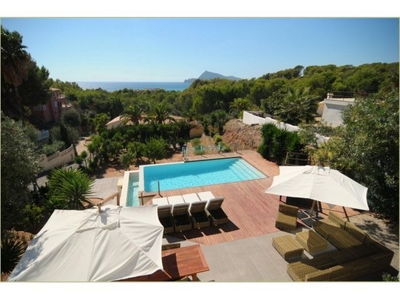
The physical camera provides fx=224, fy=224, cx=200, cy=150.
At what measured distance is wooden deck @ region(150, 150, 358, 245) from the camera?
729cm

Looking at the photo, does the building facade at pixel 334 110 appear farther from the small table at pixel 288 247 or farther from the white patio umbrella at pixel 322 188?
the small table at pixel 288 247

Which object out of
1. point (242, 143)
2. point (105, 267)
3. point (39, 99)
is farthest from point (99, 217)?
point (39, 99)

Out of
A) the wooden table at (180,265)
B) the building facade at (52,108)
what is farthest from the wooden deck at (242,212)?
the building facade at (52,108)

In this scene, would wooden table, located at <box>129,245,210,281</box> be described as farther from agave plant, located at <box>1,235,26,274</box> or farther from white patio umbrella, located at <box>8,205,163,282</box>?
agave plant, located at <box>1,235,26,274</box>

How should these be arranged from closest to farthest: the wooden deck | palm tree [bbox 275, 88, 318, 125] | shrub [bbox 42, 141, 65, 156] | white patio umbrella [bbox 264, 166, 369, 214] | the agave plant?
the agave plant < white patio umbrella [bbox 264, 166, 369, 214] < the wooden deck < palm tree [bbox 275, 88, 318, 125] < shrub [bbox 42, 141, 65, 156]

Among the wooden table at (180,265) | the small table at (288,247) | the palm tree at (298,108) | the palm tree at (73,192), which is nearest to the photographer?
the wooden table at (180,265)

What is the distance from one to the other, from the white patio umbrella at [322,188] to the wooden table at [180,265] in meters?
2.70

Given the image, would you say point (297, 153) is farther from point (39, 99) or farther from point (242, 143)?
point (39, 99)

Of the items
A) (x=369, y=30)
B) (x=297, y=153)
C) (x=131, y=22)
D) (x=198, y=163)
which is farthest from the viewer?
(x=198, y=163)

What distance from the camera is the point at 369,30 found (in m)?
7.03

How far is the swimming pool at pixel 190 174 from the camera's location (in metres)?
12.3

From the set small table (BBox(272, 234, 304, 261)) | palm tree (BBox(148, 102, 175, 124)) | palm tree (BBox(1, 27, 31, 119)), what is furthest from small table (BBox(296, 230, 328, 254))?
palm tree (BBox(148, 102, 175, 124))

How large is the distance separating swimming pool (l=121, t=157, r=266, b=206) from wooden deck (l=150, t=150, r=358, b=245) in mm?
1563
